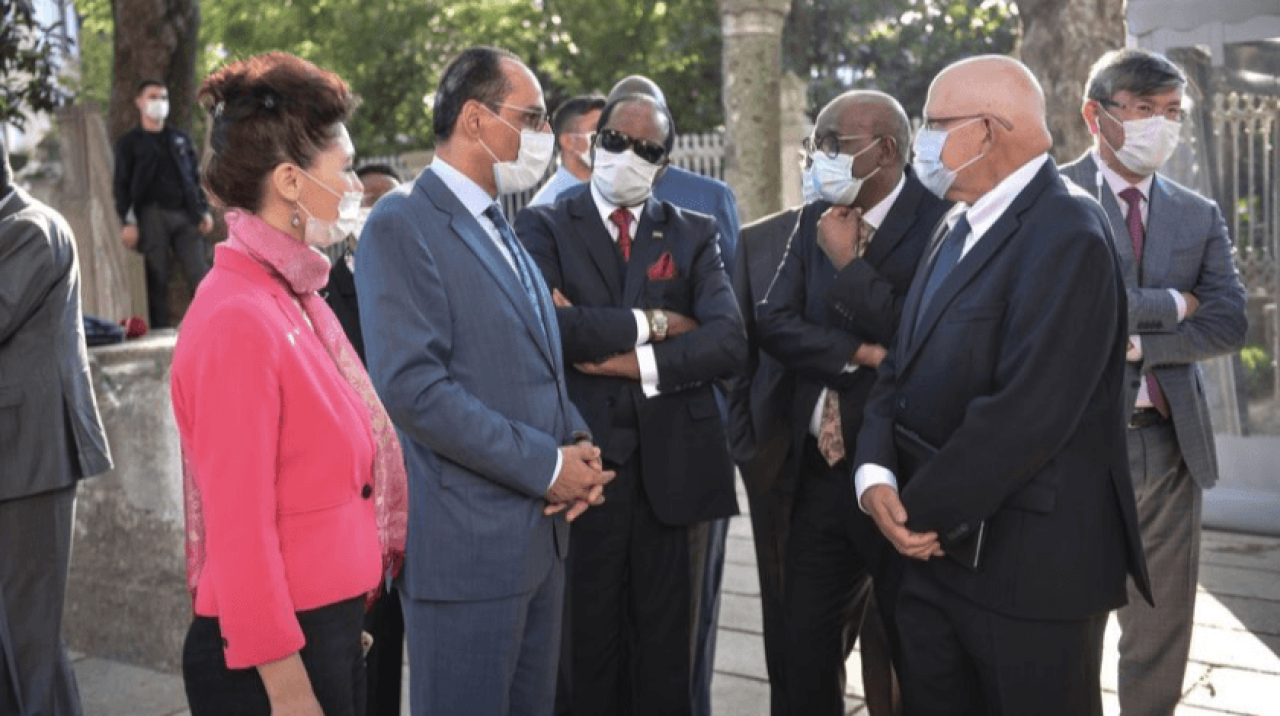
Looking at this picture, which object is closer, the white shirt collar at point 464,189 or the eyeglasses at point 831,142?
the white shirt collar at point 464,189

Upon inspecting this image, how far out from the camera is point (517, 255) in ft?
11.0

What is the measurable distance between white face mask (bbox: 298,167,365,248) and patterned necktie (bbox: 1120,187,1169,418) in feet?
8.69

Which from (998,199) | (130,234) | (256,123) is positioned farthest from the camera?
(130,234)

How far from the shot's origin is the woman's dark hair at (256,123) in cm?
255

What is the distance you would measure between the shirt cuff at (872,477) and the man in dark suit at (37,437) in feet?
8.44

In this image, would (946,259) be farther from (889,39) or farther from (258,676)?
(889,39)

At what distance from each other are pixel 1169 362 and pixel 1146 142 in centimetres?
69

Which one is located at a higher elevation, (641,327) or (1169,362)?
(641,327)

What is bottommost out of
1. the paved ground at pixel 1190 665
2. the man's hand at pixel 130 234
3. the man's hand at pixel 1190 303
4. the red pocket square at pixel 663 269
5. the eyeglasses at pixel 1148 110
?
the paved ground at pixel 1190 665

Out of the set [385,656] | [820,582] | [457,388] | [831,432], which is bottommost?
[385,656]

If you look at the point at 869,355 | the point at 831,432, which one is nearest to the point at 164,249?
the point at 831,432

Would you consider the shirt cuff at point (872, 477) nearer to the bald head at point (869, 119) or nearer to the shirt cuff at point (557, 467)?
the shirt cuff at point (557, 467)

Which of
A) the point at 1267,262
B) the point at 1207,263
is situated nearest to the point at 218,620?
the point at 1207,263

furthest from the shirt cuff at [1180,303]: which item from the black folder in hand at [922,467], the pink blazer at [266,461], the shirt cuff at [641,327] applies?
the pink blazer at [266,461]
